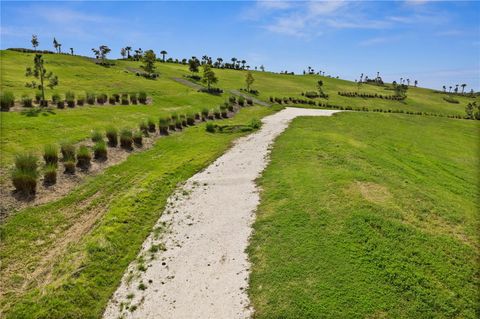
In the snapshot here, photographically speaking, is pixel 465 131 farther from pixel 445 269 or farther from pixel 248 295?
pixel 248 295

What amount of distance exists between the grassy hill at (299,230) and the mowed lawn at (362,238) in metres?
0.05

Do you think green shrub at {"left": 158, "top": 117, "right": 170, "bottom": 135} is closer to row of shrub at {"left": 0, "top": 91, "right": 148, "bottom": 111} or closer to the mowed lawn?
row of shrub at {"left": 0, "top": 91, "right": 148, "bottom": 111}

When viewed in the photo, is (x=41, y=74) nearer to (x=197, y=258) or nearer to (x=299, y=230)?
(x=197, y=258)

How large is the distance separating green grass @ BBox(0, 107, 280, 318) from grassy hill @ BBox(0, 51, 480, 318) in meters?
0.05

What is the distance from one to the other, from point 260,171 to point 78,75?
5611cm

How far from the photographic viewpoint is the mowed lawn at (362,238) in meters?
10.2

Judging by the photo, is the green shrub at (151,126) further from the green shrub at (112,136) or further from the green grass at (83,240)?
the green grass at (83,240)

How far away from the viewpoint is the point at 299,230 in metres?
13.8

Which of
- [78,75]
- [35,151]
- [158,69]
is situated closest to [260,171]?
[35,151]

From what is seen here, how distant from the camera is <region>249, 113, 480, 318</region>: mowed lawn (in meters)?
10.2

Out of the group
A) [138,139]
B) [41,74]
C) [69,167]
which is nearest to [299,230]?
[69,167]

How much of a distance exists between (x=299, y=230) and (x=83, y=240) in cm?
858

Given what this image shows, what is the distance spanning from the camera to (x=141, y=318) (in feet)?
33.3

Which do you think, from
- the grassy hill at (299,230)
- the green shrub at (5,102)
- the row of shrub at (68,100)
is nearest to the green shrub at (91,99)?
the row of shrub at (68,100)
